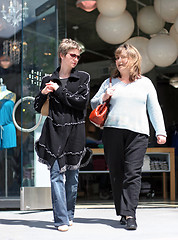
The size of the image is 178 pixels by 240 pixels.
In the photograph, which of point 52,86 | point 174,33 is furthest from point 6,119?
point 52,86

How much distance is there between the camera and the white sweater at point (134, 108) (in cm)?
340

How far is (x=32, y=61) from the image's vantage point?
5.08 metres

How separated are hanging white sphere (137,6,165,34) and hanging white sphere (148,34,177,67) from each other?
0.37 m

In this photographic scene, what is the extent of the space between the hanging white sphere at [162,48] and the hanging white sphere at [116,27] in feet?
1.32

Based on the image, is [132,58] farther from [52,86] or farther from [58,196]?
[58,196]

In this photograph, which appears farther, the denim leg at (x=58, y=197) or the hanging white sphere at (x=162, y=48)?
the hanging white sphere at (x=162, y=48)

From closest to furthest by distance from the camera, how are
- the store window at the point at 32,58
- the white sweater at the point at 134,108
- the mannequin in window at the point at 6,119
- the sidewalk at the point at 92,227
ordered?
the sidewalk at the point at 92,227 < the white sweater at the point at 134,108 < the store window at the point at 32,58 < the mannequin in window at the point at 6,119

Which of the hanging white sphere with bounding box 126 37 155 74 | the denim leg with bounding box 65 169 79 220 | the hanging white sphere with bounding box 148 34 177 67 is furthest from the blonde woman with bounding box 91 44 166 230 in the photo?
the hanging white sphere with bounding box 126 37 155 74

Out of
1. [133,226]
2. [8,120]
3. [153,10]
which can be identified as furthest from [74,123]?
[153,10]

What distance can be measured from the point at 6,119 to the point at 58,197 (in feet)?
10.9

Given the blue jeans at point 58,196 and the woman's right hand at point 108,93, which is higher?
the woman's right hand at point 108,93

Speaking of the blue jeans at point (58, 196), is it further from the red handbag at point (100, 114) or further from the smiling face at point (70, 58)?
the smiling face at point (70, 58)

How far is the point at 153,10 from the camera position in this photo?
6512mm

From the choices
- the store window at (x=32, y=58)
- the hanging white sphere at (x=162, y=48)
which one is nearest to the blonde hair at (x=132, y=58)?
the store window at (x=32, y=58)
